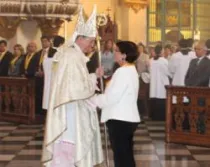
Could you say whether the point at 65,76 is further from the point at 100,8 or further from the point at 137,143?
the point at 100,8

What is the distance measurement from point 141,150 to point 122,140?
3380mm

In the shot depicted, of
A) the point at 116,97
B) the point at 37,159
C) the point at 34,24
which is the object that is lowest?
the point at 37,159

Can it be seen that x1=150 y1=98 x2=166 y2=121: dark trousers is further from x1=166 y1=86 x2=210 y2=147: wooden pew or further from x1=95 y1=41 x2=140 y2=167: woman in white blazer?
x1=95 y1=41 x2=140 y2=167: woman in white blazer

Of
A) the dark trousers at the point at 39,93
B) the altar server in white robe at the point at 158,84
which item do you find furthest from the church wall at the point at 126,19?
the dark trousers at the point at 39,93

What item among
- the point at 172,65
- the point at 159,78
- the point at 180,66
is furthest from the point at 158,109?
the point at 180,66

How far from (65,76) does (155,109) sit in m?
7.43

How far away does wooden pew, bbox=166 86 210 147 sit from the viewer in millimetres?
10141

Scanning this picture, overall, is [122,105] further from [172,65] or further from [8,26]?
[8,26]

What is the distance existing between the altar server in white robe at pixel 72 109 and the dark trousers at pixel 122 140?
9.5 inches

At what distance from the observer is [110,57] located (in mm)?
14055

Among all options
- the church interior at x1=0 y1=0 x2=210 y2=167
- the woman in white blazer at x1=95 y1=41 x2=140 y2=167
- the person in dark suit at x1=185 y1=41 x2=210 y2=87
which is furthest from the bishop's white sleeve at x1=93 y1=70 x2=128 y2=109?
the person in dark suit at x1=185 y1=41 x2=210 y2=87

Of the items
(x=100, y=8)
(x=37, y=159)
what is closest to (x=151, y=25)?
(x=100, y=8)

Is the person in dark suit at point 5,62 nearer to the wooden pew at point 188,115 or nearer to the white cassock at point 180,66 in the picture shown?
the white cassock at point 180,66

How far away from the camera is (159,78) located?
44.6 ft
